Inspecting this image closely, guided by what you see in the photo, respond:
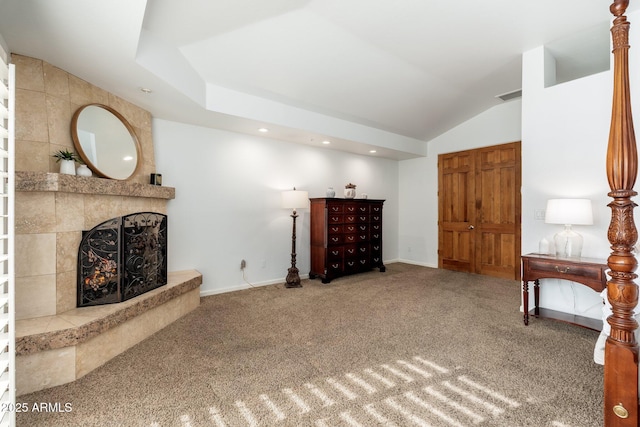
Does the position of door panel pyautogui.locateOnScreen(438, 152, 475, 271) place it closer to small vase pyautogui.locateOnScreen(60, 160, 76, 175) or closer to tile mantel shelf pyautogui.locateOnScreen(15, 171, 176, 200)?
tile mantel shelf pyautogui.locateOnScreen(15, 171, 176, 200)

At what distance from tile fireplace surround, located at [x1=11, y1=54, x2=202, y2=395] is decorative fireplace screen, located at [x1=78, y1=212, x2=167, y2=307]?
0.07 metres

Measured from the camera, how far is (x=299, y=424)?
1.56 metres

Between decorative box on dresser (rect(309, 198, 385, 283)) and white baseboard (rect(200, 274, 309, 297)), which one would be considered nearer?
white baseboard (rect(200, 274, 309, 297))

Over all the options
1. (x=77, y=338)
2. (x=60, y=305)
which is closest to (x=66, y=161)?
(x=60, y=305)

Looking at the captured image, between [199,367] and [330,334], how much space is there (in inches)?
43.6

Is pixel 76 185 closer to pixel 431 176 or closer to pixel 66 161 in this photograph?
pixel 66 161

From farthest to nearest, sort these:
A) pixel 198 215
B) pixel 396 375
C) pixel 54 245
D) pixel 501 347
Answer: pixel 198 215, pixel 501 347, pixel 54 245, pixel 396 375

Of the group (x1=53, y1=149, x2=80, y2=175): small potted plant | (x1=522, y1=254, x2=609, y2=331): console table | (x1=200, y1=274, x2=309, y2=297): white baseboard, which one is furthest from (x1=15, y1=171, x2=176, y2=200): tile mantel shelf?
(x1=522, y1=254, x2=609, y2=331): console table

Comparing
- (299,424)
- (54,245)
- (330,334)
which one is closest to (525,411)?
(299,424)

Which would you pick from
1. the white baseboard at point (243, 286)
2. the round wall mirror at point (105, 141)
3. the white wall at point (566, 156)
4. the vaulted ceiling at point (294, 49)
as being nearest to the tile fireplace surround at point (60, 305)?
the round wall mirror at point (105, 141)

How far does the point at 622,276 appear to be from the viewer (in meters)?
1.42

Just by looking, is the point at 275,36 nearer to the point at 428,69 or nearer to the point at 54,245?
the point at 428,69

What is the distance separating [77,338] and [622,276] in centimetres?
317

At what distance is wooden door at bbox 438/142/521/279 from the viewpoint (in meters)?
4.77
